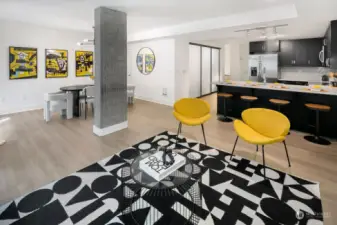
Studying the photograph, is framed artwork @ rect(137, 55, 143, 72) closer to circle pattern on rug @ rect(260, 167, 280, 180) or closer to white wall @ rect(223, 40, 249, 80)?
white wall @ rect(223, 40, 249, 80)

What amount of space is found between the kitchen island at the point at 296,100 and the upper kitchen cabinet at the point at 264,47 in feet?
9.95

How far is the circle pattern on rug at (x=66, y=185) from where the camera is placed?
7.52 ft

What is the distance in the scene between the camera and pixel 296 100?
4.36 m

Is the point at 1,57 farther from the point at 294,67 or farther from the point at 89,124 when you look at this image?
the point at 294,67

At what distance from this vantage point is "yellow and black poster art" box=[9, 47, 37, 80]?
5441mm

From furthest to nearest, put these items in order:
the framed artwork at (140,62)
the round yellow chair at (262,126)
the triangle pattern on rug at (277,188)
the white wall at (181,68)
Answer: the framed artwork at (140,62) < the white wall at (181,68) < the round yellow chair at (262,126) < the triangle pattern on rug at (277,188)

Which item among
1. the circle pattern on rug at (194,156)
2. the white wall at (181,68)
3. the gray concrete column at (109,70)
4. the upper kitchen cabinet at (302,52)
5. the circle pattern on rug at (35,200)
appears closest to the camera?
the circle pattern on rug at (35,200)

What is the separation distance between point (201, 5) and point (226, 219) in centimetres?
370

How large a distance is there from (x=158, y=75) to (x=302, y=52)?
5000mm

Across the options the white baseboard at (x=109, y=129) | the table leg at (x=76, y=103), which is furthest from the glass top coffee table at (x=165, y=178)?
the table leg at (x=76, y=103)

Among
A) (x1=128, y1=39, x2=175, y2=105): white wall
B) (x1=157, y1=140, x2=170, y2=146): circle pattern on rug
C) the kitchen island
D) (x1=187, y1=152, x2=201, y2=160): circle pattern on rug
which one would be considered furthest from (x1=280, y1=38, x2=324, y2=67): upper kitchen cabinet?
(x1=157, y1=140, x2=170, y2=146): circle pattern on rug

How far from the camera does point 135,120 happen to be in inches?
204

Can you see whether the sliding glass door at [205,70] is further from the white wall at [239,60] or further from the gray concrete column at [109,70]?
the gray concrete column at [109,70]

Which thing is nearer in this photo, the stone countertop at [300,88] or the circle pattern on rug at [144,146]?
the circle pattern on rug at [144,146]
